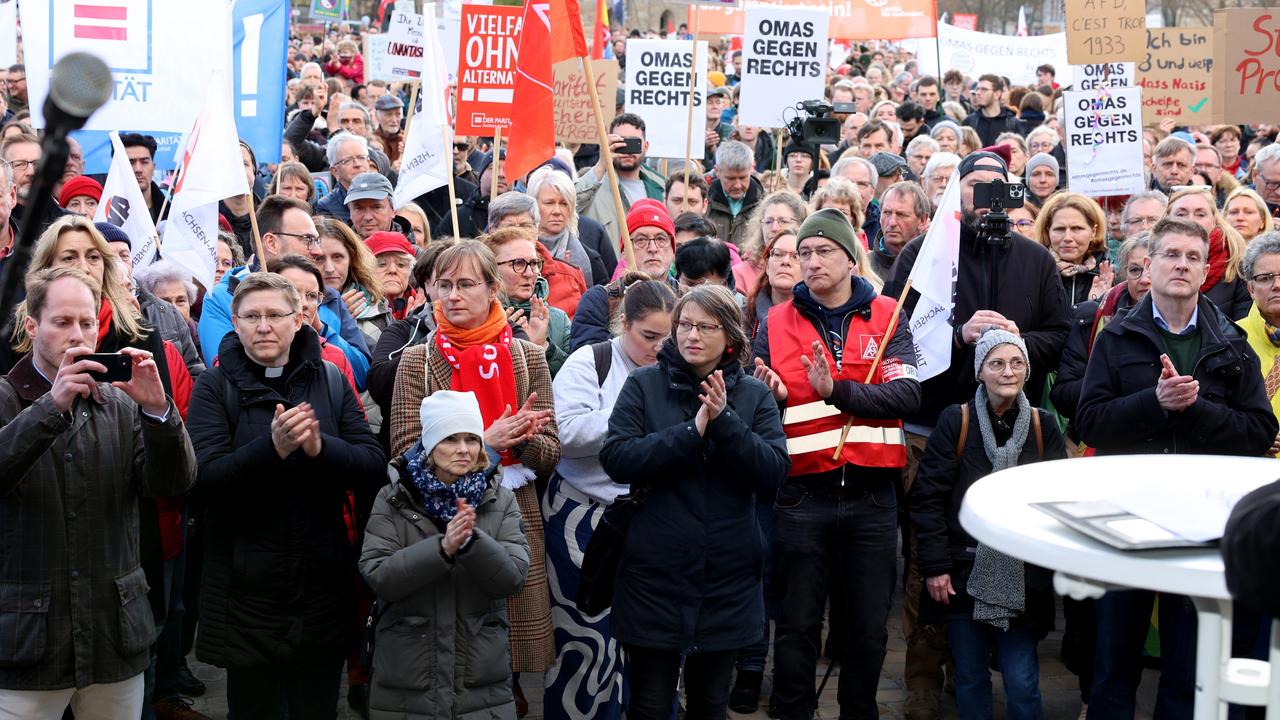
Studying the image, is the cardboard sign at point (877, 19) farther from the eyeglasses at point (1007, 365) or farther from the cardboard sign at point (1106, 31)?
the eyeglasses at point (1007, 365)

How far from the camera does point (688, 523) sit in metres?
4.53

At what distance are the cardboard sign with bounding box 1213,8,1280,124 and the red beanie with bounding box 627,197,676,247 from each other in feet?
14.2

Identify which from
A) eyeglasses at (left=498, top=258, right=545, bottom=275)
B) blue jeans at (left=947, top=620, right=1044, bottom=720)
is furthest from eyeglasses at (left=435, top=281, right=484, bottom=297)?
blue jeans at (left=947, top=620, right=1044, bottom=720)

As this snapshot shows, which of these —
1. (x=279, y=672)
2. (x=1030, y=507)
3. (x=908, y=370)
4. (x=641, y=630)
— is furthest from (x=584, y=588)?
(x=1030, y=507)

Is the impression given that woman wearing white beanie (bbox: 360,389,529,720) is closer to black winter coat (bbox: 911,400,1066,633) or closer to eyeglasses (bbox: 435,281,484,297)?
eyeglasses (bbox: 435,281,484,297)

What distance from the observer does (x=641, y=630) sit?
14.8 ft

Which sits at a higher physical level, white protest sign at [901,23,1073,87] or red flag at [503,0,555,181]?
white protest sign at [901,23,1073,87]

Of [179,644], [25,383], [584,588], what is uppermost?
[25,383]

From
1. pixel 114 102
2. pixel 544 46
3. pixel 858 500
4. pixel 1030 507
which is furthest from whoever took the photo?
pixel 544 46

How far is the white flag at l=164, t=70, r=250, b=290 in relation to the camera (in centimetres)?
621

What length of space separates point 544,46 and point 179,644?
4.01m

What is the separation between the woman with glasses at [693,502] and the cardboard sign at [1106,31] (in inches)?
248

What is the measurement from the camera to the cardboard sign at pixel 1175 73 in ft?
38.6

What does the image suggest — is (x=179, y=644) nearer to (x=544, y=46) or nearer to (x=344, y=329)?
(x=344, y=329)
